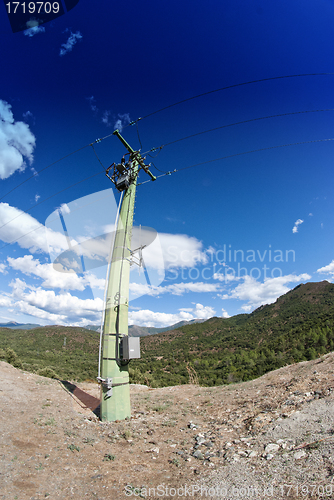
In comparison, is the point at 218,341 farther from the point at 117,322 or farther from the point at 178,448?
the point at 178,448

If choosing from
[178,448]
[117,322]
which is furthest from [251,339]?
[178,448]

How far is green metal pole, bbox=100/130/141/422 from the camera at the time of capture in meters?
8.59

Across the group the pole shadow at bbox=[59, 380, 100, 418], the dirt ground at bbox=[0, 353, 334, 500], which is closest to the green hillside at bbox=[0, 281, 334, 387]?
the pole shadow at bbox=[59, 380, 100, 418]

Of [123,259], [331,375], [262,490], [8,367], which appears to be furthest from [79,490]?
[8,367]

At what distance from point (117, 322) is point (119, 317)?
244 millimetres

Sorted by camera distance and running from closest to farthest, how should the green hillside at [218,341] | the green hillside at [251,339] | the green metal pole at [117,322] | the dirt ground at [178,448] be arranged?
1. the dirt ground at [178,448]
2. the green metal pole at [117,322]
3. the green hillside at [218,341]
4. the green hillside at [251,339]

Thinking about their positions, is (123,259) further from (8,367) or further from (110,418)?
(8,367)

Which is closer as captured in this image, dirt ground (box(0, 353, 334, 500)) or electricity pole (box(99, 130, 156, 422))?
dirt ground (box(0, 353, 334, 500))

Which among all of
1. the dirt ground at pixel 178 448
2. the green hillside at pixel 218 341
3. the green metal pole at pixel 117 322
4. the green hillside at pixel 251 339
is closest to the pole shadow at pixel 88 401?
the dirt ground at pixel 178 448

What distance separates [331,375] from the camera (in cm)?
827

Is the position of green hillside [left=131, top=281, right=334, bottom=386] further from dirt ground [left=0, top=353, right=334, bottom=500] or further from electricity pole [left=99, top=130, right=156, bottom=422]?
electricity pole [left=99, top=130, right=156, bottom=422]

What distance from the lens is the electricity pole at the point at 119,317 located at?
8613 millimetres

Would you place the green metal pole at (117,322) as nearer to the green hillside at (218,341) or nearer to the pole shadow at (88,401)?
the pole shadow at (88,401)

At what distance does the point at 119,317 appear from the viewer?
9406 mm
